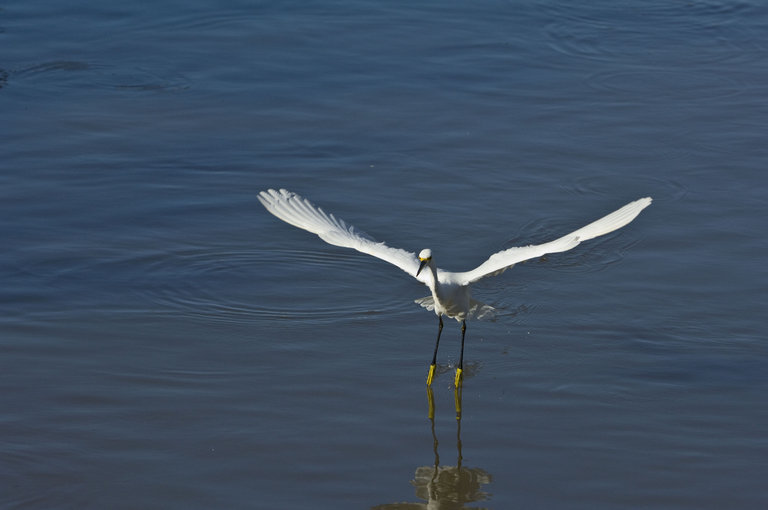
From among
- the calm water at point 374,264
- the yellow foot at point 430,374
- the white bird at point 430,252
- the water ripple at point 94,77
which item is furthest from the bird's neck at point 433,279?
the water ripple at point 94,77

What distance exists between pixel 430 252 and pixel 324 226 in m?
1.31

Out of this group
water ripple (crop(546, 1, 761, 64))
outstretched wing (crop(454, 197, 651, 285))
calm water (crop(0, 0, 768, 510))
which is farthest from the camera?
water ripple (crop(546, 1, 761, 64))

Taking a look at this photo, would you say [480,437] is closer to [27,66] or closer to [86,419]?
[86,419]

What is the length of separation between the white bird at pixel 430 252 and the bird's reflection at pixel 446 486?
3.67ft

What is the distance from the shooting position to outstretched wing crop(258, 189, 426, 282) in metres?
8.62

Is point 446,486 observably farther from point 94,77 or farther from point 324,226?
point 94,77

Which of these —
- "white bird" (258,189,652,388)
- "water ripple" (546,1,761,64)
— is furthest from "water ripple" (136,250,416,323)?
"water ripple" (546,1,761,64)

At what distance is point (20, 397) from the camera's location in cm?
802

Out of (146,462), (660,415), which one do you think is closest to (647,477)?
(660,415)

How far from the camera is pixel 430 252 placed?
7852mm

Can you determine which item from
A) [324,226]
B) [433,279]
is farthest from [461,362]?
[324,226]

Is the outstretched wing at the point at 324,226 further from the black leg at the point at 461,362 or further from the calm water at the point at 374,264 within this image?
the calm water at the point at 374,264

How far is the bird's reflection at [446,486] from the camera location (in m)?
7.01

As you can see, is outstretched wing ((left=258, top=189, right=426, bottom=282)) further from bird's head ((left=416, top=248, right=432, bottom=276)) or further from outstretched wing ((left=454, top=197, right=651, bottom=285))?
outstretched wing ((left=454, top=197, right=651, bottom=285))
